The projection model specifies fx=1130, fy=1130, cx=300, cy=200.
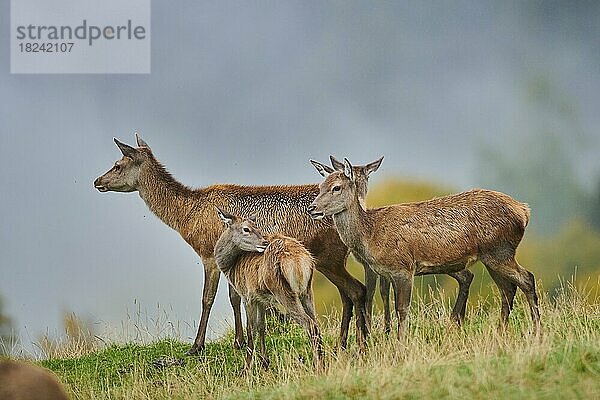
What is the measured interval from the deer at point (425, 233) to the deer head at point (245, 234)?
0.58 metres

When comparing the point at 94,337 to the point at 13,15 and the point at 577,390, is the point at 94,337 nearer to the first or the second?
the point at 13,15

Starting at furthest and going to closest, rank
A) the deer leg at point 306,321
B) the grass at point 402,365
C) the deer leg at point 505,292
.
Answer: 1. the deer leg at point 505,292
2. the deer leg at point 306,321
3. the grass at point 402,365

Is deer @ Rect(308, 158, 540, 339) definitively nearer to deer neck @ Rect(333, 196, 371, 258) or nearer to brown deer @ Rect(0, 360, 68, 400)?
deer neck @ Rect(333, 196, 371, 258)

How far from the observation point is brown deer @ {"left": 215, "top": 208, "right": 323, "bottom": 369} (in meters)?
9.82

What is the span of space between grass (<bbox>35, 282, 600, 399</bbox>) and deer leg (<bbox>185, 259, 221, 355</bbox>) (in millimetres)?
162

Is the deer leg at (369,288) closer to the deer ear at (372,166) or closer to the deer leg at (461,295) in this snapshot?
the deer leg at (461,295)

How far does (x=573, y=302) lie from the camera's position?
11.9 metres

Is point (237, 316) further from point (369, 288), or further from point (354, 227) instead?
point (354, 227)

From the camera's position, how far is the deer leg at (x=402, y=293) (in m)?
10.1

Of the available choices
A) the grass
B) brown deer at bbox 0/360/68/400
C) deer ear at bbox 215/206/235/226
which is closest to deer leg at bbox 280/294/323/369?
the grass

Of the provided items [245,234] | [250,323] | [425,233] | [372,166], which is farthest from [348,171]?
[250,323]

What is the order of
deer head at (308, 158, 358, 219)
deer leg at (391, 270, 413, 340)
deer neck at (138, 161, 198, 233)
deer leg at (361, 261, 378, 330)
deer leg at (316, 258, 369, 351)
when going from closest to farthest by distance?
deer leg at (391, 270, 413, 340) → deer head at (308, 158, 358, 219) → deer leg at (316, 258, 369, 351) → deer leg at (361, 261, 378, 330) → deer neck at (138, 161, 198, 233)

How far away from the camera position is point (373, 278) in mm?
11211

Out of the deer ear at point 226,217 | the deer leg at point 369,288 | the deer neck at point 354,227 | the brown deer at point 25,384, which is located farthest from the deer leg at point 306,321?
the brown deer at point 25,384
